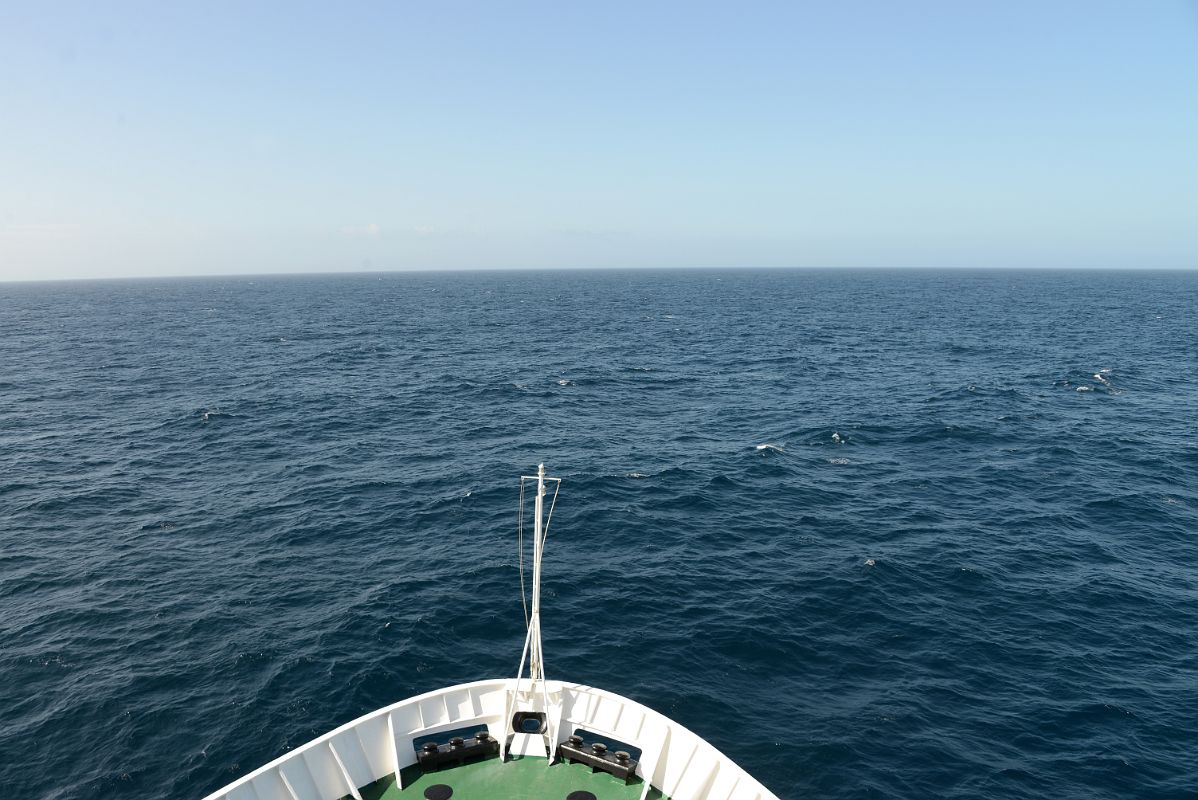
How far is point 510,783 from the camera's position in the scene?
2547 centimetres

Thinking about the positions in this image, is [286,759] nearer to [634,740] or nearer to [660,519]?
[634,740]

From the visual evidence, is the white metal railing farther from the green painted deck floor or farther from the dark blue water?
the dark blue water

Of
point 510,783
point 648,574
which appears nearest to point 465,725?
point 510,783

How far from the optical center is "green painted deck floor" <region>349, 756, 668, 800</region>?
24875mm

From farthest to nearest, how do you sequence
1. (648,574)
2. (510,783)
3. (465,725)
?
1. (648,574)
2. (465,725)
3. (510,783)

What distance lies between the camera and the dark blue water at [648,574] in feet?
118

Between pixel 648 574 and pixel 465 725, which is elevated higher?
pixel 465 725

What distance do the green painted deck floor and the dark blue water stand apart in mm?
11763

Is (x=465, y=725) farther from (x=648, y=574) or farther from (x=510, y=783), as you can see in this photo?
(x=648, y=574)

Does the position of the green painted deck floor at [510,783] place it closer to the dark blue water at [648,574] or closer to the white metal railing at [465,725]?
the white metal railing at [465,725]

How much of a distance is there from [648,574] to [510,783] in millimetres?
28425

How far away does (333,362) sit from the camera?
441ft

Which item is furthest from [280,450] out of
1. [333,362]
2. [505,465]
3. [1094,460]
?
[1094,460]

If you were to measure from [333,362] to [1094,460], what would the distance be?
121664 mm
